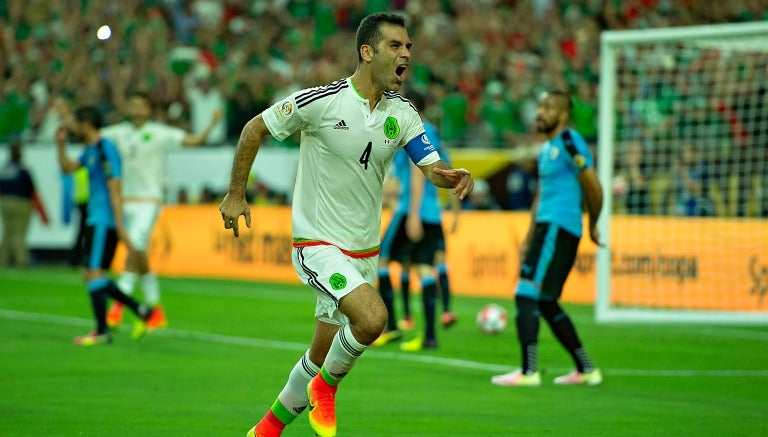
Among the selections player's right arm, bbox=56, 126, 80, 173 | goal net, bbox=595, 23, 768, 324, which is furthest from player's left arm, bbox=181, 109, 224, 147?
goal net, bbox=595, 23, 768, 324

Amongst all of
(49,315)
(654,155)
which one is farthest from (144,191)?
(654,155)

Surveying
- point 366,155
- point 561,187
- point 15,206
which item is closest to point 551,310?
point 561,187

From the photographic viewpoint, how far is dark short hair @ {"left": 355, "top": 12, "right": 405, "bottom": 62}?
22.8ft

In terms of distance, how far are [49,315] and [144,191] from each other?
7.83 ft

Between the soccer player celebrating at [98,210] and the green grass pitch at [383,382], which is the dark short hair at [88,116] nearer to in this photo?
the soccer player celebrating at [98,210]

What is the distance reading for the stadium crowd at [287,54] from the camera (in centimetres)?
2186

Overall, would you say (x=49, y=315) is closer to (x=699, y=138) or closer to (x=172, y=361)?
(x=172, y=361)

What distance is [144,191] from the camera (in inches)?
569

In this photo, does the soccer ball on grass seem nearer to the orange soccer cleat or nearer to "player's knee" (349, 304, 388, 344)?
the orange soccer cleat

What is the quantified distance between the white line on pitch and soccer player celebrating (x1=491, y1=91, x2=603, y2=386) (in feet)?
3.60

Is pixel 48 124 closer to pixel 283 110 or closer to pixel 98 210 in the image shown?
pixel 98 210

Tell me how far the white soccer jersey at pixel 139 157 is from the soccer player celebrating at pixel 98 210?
1.53 meters

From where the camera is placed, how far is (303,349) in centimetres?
1239

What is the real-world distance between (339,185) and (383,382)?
11.1ft
